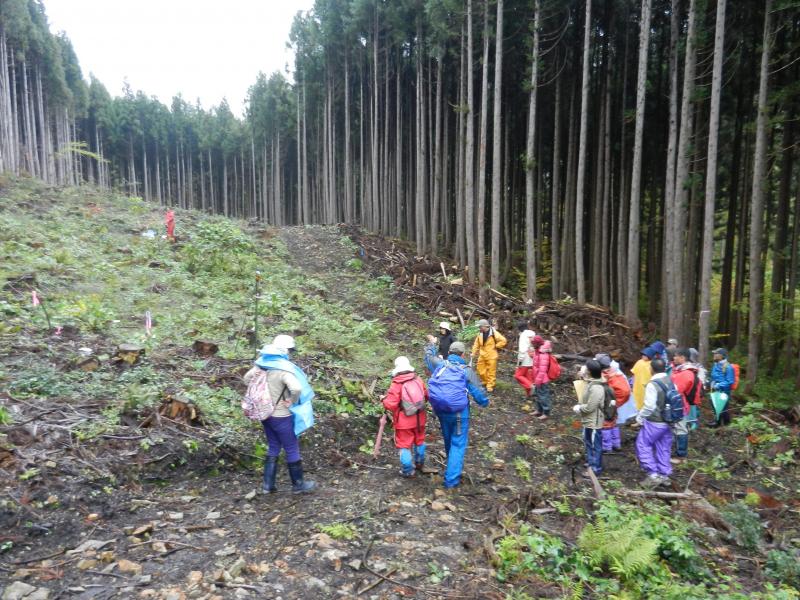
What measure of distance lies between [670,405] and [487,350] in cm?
438

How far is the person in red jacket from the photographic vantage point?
766 cm

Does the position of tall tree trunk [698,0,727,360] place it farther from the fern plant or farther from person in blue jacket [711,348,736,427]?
the fern plant

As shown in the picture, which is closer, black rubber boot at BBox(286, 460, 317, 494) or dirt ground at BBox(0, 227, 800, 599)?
dirt ground at BBox(0, 227, 800, 599)

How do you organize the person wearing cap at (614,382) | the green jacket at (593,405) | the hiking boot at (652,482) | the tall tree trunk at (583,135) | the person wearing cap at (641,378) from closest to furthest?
the hiking boot at (652,482)
the green jacket at (593,405)
the person wearing cap at (614,382)
the person wearing cap at (641,378)
the tall tree trunk at (583,135)

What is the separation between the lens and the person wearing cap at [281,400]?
5297 mm

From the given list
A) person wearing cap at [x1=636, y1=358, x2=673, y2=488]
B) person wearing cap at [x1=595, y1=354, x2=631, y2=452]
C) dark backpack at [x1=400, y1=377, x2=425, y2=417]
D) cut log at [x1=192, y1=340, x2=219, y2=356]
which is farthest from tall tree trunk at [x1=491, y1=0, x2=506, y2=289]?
dark backpack at [x1=400, y1=377, x2=425, y2=417]

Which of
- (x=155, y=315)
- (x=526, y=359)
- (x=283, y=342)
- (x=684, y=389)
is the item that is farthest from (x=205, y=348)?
(x=684, y=389)

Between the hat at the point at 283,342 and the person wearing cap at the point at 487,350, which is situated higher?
the hat at the point at 283,342

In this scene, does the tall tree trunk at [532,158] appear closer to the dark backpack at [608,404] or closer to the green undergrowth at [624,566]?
the dark backpack at [608,404]

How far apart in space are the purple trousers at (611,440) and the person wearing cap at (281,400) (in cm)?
538

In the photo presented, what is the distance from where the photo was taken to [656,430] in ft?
21.6

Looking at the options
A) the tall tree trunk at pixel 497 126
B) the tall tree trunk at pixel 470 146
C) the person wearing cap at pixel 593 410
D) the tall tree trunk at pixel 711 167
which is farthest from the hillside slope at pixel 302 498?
the tall tree trunk at pixel 470 146

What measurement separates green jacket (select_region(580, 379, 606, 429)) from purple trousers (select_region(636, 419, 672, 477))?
2.04 ft

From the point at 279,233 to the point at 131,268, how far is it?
12861mm
